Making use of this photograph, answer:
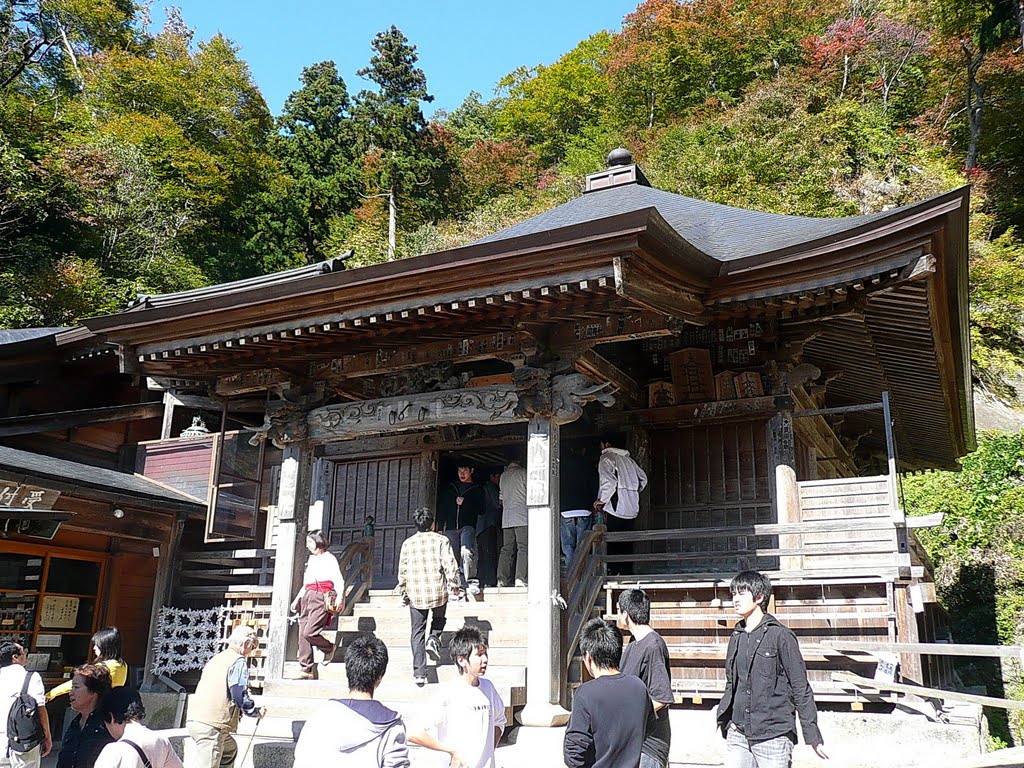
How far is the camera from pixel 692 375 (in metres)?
9.61

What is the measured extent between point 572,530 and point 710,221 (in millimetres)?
4695

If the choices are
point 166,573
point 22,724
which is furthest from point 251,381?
point 22,724

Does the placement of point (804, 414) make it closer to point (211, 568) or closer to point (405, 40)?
point (211, 568)

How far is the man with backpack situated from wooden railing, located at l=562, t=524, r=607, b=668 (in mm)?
4358

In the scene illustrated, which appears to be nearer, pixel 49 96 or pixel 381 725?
pixel 381 725

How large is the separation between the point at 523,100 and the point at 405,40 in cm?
934

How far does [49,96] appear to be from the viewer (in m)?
30.0

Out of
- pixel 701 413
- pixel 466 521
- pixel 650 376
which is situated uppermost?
pixel 650 376

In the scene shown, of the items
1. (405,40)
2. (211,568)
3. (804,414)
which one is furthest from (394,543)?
(405,40)

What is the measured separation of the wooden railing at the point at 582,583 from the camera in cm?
798

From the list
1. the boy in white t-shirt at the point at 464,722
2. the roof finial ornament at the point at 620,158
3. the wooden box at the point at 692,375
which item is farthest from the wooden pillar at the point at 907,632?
the roof finial ornament at the point at 620,158

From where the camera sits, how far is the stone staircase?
7703 mm

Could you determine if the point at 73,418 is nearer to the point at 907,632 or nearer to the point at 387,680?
the point at 387,680

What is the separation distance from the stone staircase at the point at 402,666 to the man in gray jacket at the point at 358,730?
11.1 ft
